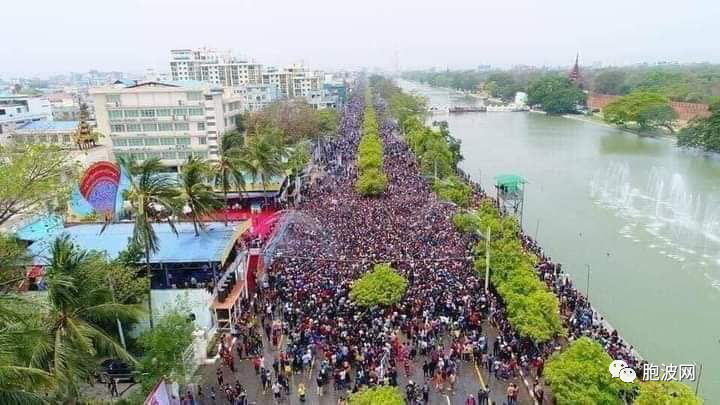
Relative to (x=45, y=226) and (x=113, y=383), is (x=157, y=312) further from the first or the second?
A: (x=45, y=226)

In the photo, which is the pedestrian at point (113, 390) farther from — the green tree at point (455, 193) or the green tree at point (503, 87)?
the green tree at point (503, 87)

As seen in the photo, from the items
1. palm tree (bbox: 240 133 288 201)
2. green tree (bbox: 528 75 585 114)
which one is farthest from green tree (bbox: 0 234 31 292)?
green tree (bbox: 528 75 585 114)

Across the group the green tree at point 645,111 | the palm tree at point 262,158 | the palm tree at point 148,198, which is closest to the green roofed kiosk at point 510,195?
the palm tree at point 262,158

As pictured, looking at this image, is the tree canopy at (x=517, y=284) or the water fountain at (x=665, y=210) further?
the water fountain at (x=665, y=210)

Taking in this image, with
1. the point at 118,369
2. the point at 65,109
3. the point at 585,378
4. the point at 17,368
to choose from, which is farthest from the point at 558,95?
the point at 17,368

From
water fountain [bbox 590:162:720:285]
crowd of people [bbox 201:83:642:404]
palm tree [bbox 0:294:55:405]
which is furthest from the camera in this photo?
water fountain [bbox 590:162:720:285]

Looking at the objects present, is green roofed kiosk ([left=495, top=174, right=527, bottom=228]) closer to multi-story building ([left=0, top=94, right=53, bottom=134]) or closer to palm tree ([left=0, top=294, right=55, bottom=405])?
palm tree ([left=0, top=294, right=55, bottom=405])
